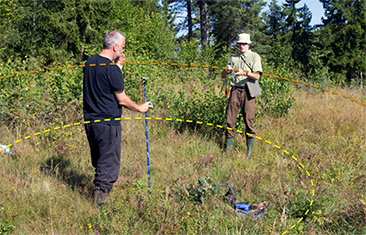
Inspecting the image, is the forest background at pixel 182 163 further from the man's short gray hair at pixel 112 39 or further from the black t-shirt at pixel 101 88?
the man's short gray hair at pixel 112 39

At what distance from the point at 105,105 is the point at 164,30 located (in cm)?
2714

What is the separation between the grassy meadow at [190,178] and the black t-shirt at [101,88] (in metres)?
0.98

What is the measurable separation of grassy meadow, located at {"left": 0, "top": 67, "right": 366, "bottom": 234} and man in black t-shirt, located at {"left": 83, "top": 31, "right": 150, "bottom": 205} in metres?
0.33

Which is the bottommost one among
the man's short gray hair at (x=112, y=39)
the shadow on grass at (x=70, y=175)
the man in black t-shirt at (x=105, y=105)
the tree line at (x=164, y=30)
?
the shadow on grass at (x=70, y=175)

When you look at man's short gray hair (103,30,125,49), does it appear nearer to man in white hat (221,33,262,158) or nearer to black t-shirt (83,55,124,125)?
black t-shirt (83,55,124,125)

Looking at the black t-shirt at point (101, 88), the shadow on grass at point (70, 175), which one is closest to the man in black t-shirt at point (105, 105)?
the black t-shirt at point (101, 88)

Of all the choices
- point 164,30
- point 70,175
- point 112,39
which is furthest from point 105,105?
point 164,30

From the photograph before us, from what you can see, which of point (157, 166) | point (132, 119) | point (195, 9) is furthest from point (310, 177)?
point (195, 9)

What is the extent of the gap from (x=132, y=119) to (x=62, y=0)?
13.9 m

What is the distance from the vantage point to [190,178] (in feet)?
12.9

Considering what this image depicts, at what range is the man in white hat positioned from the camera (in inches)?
183

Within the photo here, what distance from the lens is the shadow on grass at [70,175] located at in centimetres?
387

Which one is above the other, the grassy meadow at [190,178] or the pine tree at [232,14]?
the pine tree at [232,14]

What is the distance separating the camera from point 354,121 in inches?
224
